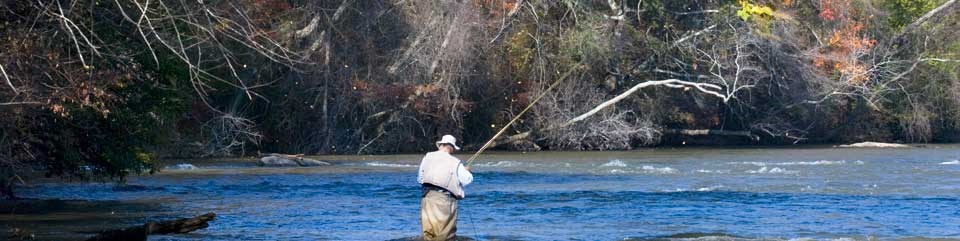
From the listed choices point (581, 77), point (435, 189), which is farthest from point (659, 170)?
point (435, 189)

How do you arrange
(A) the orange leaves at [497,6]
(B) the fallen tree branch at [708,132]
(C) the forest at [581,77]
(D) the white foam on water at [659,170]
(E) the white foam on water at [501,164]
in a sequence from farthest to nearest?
(B) the fallen tree branch at [708,132] < (A) the orange leaves at [497,6] < (C) the forest at [581,77] < (E) the white foam on water at [501,164] < (D) the white foam on water at [659,170]

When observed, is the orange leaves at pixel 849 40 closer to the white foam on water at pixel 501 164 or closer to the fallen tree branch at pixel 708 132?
the fallen tree branch at pixel 708 132

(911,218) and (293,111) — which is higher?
(293,111)

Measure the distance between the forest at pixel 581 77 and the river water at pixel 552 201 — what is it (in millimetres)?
4175

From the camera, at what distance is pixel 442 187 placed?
41.8 ft

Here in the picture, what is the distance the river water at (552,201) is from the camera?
601 inches

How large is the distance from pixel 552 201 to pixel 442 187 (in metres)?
7.02

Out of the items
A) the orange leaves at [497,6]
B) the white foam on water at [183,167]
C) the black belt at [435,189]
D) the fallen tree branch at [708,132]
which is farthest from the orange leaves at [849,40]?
the black belt at [435,189]

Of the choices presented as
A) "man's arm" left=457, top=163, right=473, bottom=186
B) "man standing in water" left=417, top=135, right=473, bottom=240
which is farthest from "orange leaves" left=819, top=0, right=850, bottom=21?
"man's arm" left=457, top=163, right=473, bottom=186

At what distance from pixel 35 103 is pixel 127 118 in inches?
120

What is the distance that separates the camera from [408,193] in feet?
69.2

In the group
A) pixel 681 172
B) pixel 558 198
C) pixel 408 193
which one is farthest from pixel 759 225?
pixel 681 172

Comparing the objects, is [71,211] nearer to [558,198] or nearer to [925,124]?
[558,198]

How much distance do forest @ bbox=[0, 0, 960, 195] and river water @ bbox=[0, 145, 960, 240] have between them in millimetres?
4175
